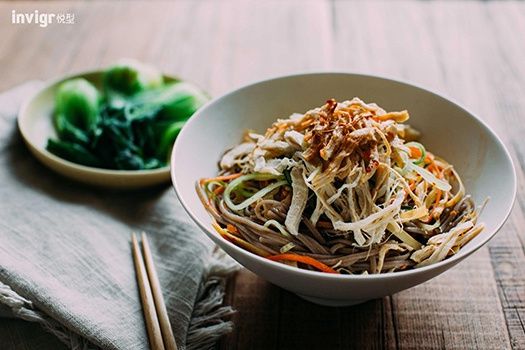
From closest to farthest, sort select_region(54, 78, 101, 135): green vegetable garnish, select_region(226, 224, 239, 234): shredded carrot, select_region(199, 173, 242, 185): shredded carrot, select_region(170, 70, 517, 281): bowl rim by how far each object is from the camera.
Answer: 1. select_region(170, 70, 517, 281): bowl rim
2. select_region(226, 224, 239, 234): shredded carrot
3. select_region(199, 173, 242, 185): shredded carrot
4. select_region(54, 78, 101, 135): green vegetable garnish

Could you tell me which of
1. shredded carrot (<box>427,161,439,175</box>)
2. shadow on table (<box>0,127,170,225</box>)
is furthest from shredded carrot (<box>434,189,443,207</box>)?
shadow on table (<box>0,127,170,225</box>)

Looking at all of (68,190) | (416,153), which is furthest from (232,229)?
(68,190)

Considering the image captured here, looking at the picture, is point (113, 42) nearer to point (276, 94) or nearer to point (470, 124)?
point (276, 94)

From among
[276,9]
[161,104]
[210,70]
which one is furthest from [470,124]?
[276,9]

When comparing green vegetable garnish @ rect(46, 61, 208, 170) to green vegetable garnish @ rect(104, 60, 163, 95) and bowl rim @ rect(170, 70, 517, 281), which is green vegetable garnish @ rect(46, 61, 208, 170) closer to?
green vegetable garnish @ rect(104, 60, 163, 95)

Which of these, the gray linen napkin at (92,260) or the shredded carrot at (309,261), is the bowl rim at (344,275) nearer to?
the shredded carrot at (309,261)

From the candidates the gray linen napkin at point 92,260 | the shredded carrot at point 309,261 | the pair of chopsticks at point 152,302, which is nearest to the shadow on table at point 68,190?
the gray linen napkin at point 92,260
